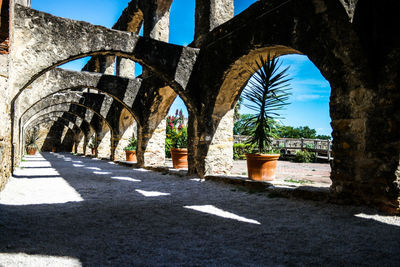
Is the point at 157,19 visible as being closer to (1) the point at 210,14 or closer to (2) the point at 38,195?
(1) the point at 210,14

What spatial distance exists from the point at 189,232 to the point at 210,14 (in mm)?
5122

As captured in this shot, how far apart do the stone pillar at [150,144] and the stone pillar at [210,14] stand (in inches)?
126

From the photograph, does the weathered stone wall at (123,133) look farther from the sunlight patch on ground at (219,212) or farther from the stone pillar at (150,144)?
the sunlight patch on ground at (219,212)

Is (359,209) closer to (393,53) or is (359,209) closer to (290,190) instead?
(290,190)

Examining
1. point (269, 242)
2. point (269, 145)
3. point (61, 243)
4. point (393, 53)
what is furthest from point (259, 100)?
point (61, 243)

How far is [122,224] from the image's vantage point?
234cm

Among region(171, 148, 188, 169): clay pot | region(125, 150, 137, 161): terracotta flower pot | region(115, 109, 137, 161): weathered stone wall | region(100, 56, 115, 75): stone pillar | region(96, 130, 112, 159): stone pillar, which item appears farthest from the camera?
region(96, 130, 112, 159): stone pillar

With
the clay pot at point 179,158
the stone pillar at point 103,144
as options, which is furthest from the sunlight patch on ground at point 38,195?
the stone pillar at point 103,144

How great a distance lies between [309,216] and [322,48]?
2.04 meters

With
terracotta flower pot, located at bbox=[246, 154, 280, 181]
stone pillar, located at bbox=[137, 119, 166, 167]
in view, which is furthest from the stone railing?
terracotta flower pot, located at bbox=[246, 154, 280, 181]

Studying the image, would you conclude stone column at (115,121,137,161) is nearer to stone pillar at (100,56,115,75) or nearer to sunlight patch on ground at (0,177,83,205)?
stone pillar at (100,56,115,75)

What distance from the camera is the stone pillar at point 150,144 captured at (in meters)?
8.26

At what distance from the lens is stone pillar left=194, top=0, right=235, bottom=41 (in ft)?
19.6

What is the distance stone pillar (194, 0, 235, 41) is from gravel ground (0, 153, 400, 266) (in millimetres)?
4094
